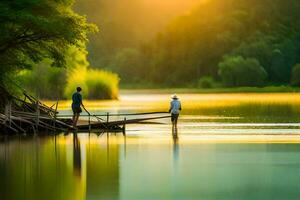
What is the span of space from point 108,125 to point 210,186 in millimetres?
20890

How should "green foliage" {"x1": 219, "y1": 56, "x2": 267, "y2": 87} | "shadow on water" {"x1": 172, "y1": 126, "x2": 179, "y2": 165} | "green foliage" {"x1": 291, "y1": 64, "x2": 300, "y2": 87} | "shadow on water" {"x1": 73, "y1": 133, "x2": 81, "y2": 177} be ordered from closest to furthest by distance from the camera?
"shadow on water" {"x1": 73, "y1": 133, "x2": 81, "y2": 177} → "shadow on water" {"x1": 172, "y1": 126, "x2": 179, "y2": 165} → "green foliage" {"x1": 291, "y1": 64, "x2": 300, "y2": 87} → "green foliage" {"x1": 219, "y1": 56, "x2": 267, "y2": 87}

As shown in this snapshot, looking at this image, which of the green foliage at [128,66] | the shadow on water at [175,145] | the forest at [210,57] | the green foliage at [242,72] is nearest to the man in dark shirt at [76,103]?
the shadow on water at [175,145]

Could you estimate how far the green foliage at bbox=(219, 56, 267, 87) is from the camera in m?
147

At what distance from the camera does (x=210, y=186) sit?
19266mm

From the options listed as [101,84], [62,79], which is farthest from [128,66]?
[62,79]

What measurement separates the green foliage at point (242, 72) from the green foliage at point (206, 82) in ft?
27.5

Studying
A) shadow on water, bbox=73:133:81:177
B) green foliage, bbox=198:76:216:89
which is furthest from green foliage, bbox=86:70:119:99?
green foliage, bbox=198:76:216:89

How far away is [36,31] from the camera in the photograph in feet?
126

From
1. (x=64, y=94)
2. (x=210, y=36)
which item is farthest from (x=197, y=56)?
(x=64, y=94)

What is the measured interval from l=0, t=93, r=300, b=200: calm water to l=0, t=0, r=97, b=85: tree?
493 cm

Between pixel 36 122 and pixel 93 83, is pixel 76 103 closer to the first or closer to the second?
pixel 36 122

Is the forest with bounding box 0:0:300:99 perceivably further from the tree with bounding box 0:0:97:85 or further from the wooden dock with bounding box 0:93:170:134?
the wooden dock with bounding box 0:93:170:134

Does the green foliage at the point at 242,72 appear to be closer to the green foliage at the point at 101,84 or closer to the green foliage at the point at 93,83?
the green foliage at the point at 101,84

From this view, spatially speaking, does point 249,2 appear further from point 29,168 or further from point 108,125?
point 29,168
